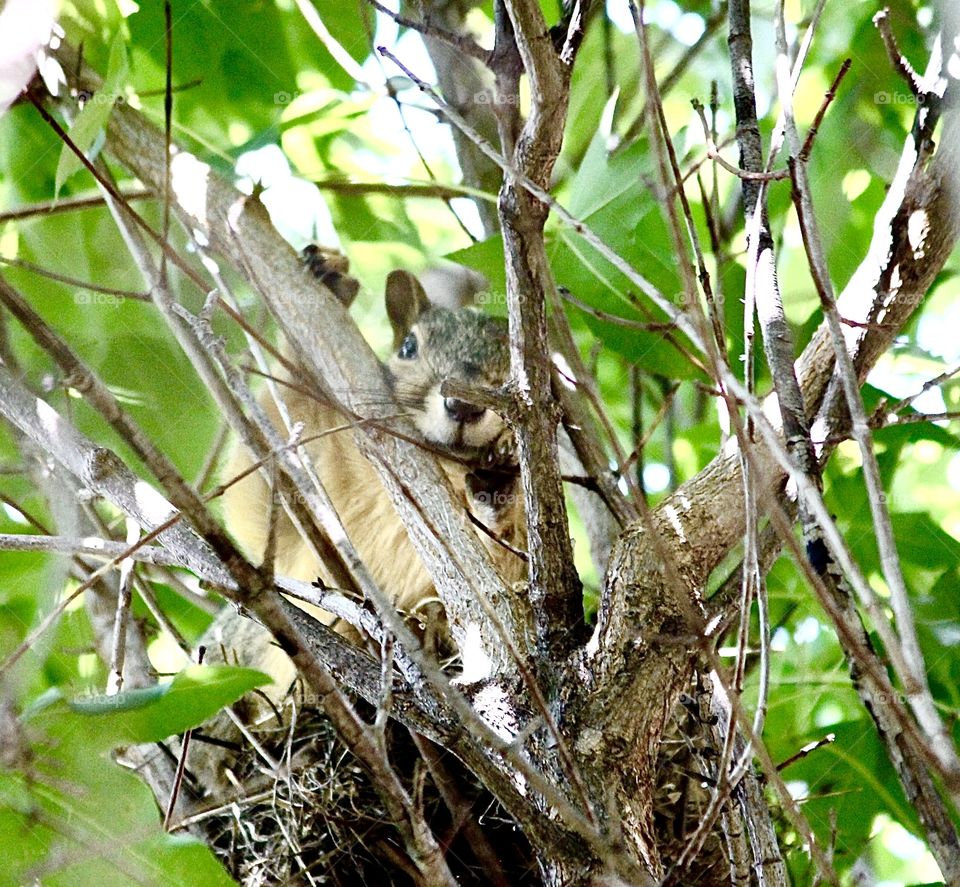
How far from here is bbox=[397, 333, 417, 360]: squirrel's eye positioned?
92.6 inches

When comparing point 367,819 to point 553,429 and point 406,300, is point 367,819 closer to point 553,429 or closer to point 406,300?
point 553,429

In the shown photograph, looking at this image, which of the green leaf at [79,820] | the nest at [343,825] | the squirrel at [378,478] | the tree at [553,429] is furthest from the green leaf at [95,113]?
the nest at [343,825]

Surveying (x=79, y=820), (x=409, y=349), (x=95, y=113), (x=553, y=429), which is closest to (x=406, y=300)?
(x=409, y=349)

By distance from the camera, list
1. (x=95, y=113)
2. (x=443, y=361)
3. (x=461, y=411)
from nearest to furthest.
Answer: (x=95, y=113) < (x=461, y=411) < (x=443, y=361)

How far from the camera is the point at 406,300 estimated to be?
8.26 ft

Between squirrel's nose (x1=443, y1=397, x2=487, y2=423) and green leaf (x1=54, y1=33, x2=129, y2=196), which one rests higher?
green leaf (x1=54, y1=33, x2=129, y2=196)

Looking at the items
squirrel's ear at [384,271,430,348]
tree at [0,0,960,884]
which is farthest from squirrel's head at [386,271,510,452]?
tree at [0,0,960,884]

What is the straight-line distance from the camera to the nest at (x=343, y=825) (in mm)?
1714

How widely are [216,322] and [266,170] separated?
28 cm

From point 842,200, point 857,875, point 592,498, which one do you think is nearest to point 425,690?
point 857,875

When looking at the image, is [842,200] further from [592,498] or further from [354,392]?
[354,392]

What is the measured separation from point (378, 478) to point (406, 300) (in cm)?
50

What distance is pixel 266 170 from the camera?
87.2 inches

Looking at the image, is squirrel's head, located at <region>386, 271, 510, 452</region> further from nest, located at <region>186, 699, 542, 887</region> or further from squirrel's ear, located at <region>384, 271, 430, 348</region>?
nest, located at <region>186, 699, 542, 887</region>
